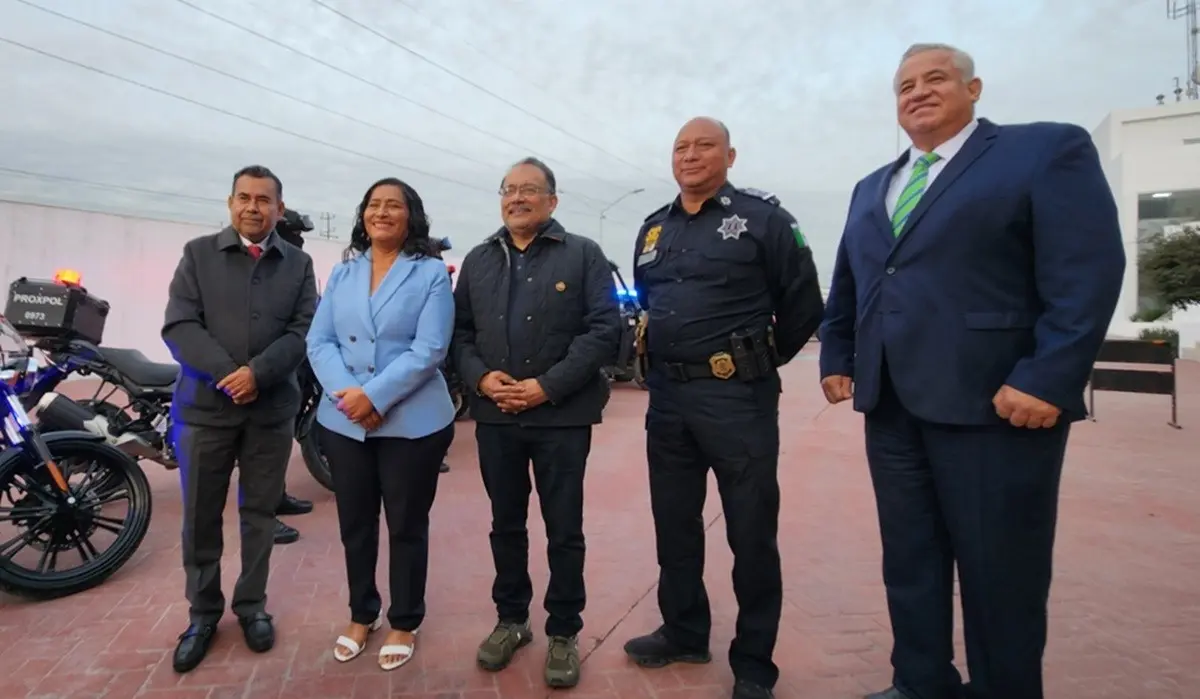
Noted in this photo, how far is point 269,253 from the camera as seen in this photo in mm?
2822

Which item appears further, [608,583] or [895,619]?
[608,583]

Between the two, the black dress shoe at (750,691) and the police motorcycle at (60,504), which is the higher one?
the police motorcycle at (60,504)

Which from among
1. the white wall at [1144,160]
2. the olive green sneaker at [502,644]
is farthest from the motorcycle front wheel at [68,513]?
the white wall at [1144,160]

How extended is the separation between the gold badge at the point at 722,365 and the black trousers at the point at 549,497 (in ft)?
1.86

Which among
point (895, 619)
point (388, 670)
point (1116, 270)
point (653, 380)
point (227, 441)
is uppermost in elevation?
point (1116, 270)

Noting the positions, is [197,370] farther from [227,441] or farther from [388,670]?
[388,670]

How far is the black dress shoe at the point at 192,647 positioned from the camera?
2.57m

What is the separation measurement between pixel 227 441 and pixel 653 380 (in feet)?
5.66

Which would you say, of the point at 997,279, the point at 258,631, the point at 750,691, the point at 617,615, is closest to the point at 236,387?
the point at 258,631

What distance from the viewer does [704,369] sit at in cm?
245

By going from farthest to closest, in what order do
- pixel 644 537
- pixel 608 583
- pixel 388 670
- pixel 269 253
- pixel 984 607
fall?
pixel 644 537
pixel 608 583
pixel 269 253
pixel 388 670
pixel 984 607

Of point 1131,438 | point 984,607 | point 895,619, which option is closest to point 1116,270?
point 984,607

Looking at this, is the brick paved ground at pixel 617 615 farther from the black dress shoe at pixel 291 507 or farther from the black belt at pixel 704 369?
the black belt at pixel 704 369

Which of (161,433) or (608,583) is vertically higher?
(161,433)
